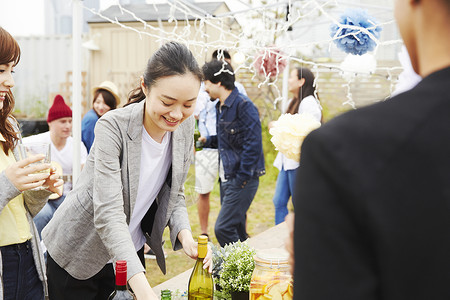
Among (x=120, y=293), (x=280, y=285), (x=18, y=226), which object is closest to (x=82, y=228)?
(x=18, y=226)

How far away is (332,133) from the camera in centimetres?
45

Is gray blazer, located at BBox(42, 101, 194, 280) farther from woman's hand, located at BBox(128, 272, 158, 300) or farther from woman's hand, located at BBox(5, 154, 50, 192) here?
woman's hand, located at BBox(5, 154, 50, 192)

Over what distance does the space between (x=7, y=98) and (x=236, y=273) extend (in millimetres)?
1042

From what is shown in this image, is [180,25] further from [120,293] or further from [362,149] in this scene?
[362,149]

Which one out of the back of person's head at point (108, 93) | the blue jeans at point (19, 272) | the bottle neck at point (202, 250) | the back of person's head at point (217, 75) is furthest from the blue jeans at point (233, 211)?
the bottle neck at point (202, 250)

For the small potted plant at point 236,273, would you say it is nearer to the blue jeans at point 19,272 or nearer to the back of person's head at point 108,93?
the blue jeans at point 19,272

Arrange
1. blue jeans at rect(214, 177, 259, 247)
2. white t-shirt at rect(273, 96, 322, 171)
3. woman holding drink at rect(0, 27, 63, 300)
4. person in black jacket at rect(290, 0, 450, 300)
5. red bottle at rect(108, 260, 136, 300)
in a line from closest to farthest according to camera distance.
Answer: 1. person in black jacket at rect(290, 0, 450, 300)
2. red bottle at rect(108, 260, 136, 300)
3. woman holding drink at rect(0, 27, 63, 300)
4. blue jeans at rect(214, 177, 259, 247)
5. white t-shirt at rect(273, 96, 322, 171)

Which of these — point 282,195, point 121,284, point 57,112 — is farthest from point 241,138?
point 121,284

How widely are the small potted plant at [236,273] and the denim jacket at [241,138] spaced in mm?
2038

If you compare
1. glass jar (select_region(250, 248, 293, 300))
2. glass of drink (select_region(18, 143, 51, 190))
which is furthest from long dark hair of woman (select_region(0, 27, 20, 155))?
glass jar (select_region(250, 248, 293, 300))

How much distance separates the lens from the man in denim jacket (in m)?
3.56

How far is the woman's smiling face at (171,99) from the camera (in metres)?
1.46

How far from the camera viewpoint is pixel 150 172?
1.64 meters

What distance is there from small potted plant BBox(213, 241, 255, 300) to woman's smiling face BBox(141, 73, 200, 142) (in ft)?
1.49
